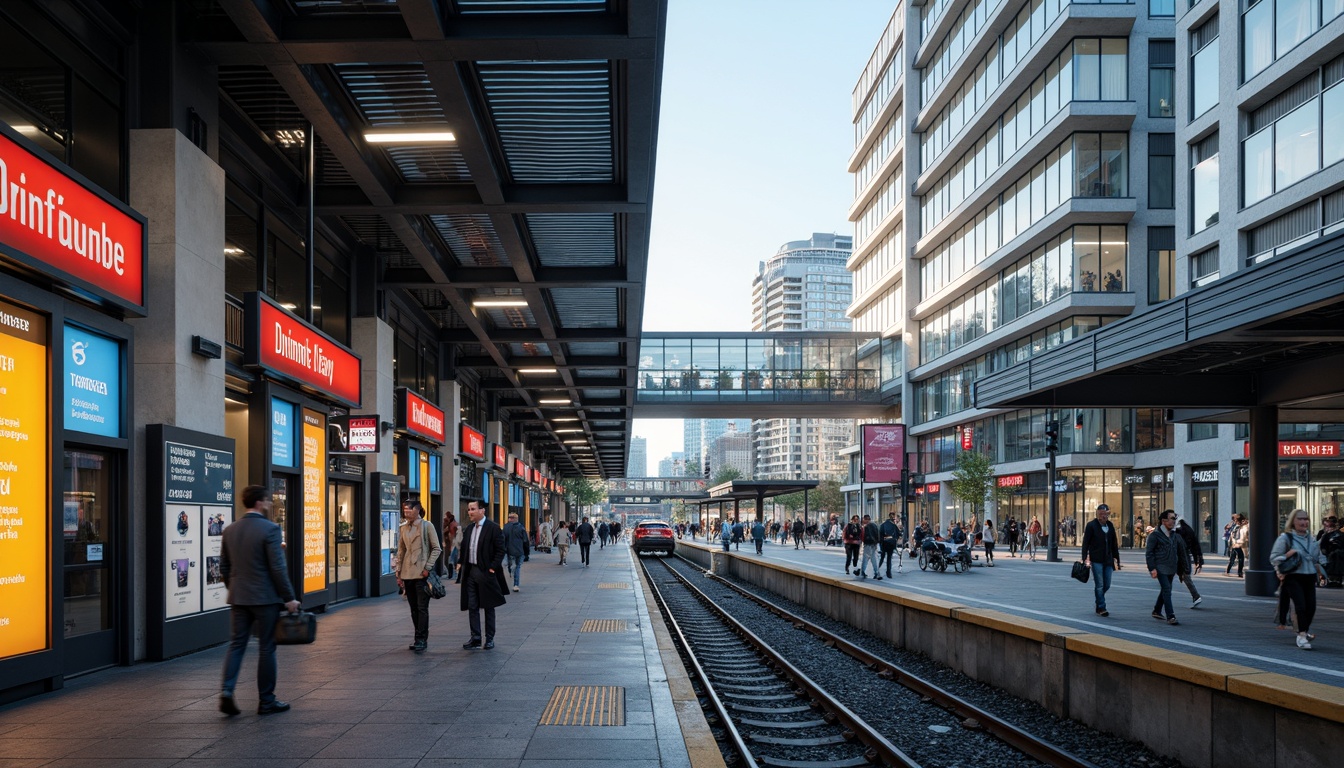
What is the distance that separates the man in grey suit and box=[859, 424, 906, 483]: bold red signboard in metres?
36.1

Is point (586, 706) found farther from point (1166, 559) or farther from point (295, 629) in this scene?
point (1166, 559)

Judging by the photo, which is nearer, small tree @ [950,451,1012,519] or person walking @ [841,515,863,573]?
person walking @ [841,515,863,573]

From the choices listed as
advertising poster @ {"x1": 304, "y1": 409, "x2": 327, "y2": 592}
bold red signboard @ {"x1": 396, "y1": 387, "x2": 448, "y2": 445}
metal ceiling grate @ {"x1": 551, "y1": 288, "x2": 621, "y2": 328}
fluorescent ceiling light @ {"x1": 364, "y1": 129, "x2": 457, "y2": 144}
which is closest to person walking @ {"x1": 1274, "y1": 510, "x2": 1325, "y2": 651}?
fluorescent ceiling light @ {"x1": 364, "y1": 129, "x2": 457, "y2": 144}

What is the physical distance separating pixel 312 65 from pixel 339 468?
887 centimetres

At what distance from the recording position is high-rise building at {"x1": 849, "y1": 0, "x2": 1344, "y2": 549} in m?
29.9

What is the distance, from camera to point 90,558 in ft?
35.2

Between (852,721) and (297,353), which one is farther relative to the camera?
(297,353)

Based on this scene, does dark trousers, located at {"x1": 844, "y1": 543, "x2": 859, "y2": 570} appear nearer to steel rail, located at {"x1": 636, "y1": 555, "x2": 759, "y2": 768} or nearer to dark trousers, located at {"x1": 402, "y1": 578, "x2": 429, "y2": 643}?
steel rail, located at {"x1": 636, "y1": 555, "x2": 759, "y2": 768}

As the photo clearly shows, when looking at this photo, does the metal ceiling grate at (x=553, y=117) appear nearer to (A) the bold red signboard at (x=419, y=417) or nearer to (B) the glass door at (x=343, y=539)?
(B) the glass door at (x=343, y=539)

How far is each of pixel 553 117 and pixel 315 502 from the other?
7.67 meters

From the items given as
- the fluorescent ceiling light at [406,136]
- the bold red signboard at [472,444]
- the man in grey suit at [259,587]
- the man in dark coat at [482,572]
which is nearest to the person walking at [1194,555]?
the man in dark coat at [482,572]

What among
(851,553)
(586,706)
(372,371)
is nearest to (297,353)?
(372,371)

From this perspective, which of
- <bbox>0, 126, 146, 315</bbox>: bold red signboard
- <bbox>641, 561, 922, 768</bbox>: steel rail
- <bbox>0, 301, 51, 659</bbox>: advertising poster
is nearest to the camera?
<bbox>641, 561, 922, 768</bbox>: steel rail

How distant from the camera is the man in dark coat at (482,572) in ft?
42.7
